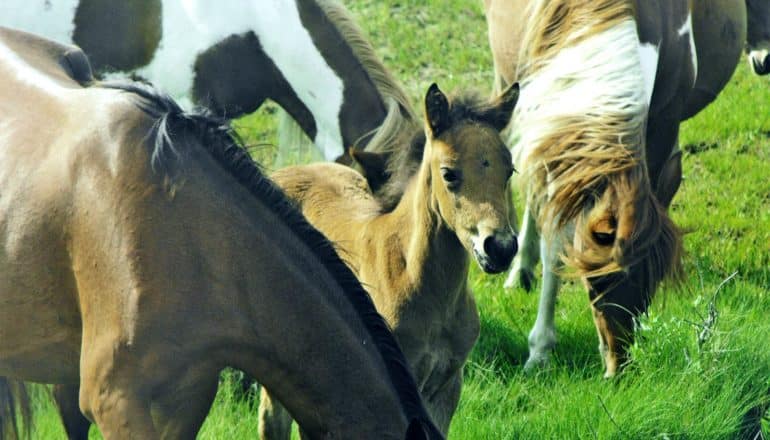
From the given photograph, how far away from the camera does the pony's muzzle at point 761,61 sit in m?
7.70

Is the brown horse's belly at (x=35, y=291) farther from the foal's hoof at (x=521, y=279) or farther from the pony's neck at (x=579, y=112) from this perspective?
the foal's hoof at (x=521, y=279)

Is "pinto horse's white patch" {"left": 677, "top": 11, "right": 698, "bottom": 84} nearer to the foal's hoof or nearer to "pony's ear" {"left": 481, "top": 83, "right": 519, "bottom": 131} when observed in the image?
the foal's hoof

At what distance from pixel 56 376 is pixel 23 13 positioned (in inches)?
119

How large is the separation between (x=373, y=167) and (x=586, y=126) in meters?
0.90

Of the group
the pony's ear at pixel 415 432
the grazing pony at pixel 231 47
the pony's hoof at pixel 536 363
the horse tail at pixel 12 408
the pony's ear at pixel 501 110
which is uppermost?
the pony's ear at pixel 501 110

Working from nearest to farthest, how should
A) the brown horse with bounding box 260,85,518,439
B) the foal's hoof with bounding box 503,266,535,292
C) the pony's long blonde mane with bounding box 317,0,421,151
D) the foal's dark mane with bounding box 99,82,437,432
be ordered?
the foal's dark mane with bounding box 99,82,437,432 → the brown horse with bounding box 260,85,518,439 → the pony's long blonde mane with bounding box 317,0,421,151 → the foal's hoof with bounding box 503,266,535,292

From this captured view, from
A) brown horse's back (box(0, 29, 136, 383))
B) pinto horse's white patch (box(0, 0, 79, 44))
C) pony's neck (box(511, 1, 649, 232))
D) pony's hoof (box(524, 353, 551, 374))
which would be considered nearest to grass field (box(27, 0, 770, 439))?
pony's hoof (box(524, 353, 551, 374))

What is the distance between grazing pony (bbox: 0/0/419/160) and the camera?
6.27 m

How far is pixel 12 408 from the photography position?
4.48 m

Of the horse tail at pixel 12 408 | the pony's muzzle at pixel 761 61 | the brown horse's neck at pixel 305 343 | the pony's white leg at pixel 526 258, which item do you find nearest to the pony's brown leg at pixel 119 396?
the brown horse's neck at pixel 305 343

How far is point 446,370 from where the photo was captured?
4.45m

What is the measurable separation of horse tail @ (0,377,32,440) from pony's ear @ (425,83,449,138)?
180 centimetres

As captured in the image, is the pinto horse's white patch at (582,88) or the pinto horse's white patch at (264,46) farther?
the pinto horse's white patch at (264,46)

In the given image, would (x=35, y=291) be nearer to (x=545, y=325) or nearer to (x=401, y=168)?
(x=401, y=168)
